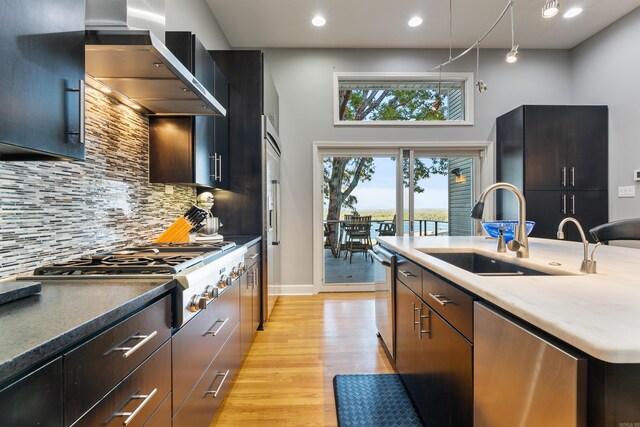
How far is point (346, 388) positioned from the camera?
2.01 m

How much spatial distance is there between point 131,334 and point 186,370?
1.59 feet

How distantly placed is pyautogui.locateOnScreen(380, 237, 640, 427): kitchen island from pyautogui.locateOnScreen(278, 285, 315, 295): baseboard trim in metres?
2.82

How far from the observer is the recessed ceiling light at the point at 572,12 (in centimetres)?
341

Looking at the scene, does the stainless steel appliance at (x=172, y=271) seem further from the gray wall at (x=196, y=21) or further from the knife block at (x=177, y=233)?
the gray wall at (x=196, y=21)

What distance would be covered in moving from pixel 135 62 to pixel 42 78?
2.08 ft

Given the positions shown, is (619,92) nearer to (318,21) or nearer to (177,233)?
(318,21)

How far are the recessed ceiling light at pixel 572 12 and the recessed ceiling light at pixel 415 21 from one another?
161 centimetres

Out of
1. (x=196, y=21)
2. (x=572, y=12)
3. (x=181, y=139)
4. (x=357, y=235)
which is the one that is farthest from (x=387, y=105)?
(x=181, y=139)

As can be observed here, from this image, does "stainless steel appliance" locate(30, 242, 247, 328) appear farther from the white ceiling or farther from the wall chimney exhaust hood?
the white ceiling

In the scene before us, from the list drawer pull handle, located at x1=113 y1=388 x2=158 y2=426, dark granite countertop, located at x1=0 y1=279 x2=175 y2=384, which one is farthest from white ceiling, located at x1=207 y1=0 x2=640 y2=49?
drawer pull handle, located at x1=113 y1=388 x2=158 y2=426

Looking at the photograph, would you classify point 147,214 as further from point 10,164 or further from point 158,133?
point 10,164

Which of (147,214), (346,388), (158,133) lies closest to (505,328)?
(346,388)

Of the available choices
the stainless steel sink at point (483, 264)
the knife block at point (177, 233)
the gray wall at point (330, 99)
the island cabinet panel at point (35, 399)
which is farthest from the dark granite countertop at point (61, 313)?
the gray wall at point (330, 99)

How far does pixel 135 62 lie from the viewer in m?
1.43
